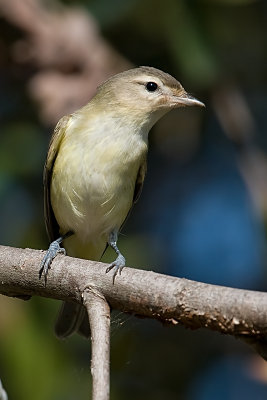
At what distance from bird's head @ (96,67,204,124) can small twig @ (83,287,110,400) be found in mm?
1905

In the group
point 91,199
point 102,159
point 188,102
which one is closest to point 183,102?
point 188,102

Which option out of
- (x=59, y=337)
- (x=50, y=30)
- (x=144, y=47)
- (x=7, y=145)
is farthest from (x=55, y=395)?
(x=144, y=47)

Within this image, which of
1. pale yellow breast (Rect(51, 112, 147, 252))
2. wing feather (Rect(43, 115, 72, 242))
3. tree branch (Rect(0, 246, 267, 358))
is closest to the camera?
tree branch (Rect(0, 246, 267, 358))

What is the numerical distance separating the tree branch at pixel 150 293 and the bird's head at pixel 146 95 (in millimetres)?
1581

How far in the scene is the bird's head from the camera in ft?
14.7

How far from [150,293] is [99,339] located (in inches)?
11.5

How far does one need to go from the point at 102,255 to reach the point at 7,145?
907 mm

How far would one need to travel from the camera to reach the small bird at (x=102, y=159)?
4.25 meters

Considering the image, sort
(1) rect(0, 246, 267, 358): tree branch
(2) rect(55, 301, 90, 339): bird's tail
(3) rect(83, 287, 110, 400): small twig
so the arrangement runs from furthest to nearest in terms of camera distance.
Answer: (2) rect(55, 301, 90, 339): bird's tail → (1) rect(0, 246, 267, 358): tree branch → (3) rect(83, 287, 110, 400): small twig

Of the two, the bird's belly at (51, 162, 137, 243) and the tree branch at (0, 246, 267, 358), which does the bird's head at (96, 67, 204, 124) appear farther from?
the tree branch at (0, 246, 267, 358)

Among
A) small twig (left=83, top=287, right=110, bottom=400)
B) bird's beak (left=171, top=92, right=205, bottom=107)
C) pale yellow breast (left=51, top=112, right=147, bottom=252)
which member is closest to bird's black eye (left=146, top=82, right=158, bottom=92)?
bird's beak (left=171, top=92, right=205, bottom=107)

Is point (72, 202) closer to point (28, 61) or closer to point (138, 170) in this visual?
point (138, 170)

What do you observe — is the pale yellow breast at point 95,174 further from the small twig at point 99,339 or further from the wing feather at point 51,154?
the small twig at point 99,339

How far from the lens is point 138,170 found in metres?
4.47
